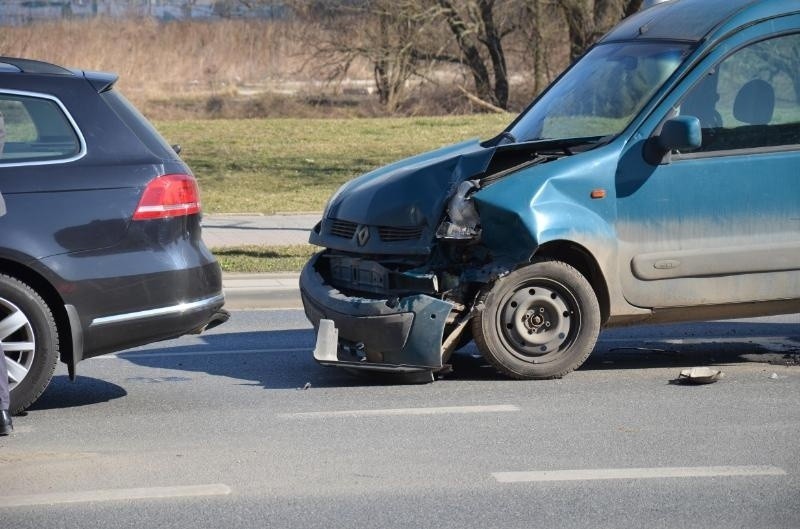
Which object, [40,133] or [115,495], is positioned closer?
[115,495]

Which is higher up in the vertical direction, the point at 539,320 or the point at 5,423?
the point at 539,320

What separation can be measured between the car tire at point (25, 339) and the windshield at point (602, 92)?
3.19 metres

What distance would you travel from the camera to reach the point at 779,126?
7555mm

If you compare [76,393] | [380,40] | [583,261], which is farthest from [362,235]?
[380,40]

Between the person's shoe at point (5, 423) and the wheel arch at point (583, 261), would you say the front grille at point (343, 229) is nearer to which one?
the wheel arch at point (583, 261)

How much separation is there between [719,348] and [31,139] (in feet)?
15.0

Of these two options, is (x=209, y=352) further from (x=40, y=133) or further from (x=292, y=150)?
(x=292, y=150)

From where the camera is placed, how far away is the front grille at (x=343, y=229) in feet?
24.9

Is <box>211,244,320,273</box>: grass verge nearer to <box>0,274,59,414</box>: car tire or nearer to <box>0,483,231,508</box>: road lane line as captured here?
<box>0,274,59,414</box>: car tire

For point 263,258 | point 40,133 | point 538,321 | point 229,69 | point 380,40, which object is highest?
point 380,40

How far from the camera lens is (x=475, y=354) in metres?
8.38

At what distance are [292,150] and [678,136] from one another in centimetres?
1658

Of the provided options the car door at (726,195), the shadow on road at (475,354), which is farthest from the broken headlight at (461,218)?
the shadow on road at (475,354)

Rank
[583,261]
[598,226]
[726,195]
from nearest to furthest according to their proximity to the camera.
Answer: [598,226]
[726,195]
[583,261]
